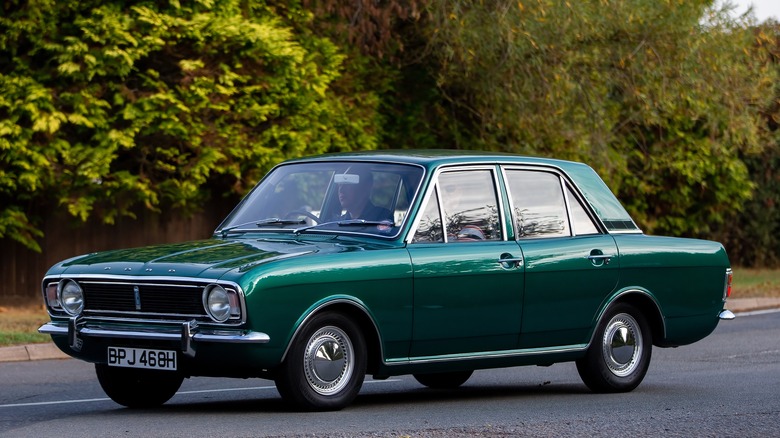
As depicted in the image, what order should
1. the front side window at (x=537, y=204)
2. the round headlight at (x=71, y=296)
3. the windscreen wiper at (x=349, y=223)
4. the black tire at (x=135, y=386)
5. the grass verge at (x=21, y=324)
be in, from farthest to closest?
the grass verge at (x=21, y=324) < the front side window at (x=537, y=204) < the windscreen wiper at (x=349, y=223) < the black tire at (x=135, y=386) < the round headlight at (x=71, y=296)

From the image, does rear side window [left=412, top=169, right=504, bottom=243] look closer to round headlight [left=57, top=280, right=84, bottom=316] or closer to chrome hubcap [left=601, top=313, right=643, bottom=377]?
chrome hubcap [left=601, top=313, right=643, bottom=377]

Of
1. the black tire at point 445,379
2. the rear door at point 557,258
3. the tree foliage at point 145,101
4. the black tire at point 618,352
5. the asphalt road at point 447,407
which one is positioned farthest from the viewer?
the tree foliage at point 145,101

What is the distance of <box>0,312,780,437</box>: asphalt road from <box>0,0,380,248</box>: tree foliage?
18.0ft

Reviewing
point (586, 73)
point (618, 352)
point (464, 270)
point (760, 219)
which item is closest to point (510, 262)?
point (464, 270)

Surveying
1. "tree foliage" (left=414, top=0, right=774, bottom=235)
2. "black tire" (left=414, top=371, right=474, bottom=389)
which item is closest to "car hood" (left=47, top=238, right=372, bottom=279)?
"black tire" (left=414, top=371, right=474, bottom=389)

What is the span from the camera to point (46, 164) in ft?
59.8

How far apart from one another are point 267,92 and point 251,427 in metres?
12.2

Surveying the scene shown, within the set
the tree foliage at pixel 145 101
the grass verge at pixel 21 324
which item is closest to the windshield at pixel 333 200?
the grass verge at pixel 21 324

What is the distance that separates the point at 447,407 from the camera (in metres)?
9.63

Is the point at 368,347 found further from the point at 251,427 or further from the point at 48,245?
the point at 48,245

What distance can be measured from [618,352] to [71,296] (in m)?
4.07

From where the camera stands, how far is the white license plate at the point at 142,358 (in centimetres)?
846

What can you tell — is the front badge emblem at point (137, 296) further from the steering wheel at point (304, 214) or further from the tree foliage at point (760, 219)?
the tree foliage at point (760, 219)

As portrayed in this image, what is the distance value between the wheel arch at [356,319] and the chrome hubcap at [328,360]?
14 cm
